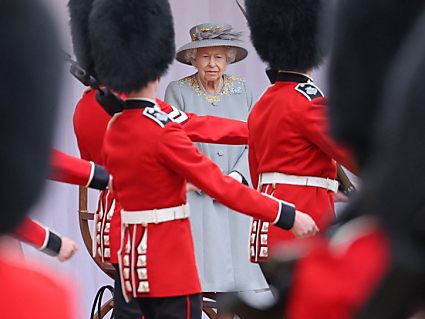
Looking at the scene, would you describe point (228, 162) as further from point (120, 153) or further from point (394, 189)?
point (394, 189)

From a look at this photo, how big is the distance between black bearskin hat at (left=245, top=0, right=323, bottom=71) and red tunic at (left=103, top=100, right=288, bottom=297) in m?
0.59

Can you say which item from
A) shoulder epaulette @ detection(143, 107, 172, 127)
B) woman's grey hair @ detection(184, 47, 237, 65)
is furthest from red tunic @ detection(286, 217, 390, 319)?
woman's grey hair @ detection(184, 47, 237, 65)

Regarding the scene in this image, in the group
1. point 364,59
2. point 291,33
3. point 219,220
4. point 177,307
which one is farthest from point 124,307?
point 364,59

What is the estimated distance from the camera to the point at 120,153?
2797mm

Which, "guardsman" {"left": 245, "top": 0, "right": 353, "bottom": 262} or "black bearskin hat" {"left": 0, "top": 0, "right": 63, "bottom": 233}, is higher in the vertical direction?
"black bearskin hat" {"left": 0, "top": 0, "right": 63, "bottom": 233}

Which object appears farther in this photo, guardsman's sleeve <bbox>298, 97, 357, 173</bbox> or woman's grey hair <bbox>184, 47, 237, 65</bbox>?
woman's grey hair <bbox>184, 47, 237, 65</bbox>

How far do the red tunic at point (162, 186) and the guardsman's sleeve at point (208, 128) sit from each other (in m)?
0.45

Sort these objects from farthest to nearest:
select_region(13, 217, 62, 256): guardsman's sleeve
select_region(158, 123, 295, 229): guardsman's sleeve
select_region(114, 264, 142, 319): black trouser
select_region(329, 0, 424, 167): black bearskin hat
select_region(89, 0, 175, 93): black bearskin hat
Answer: select_region(114, 264, 142, 319): black trouser, select_region(89, 0, 175, 93): black bearskin hat, select_region(158, 123, 295, 229): guardsman's sleeve, select_region(13, 217, 62, 256): guardsman's sleeve, select_region(329, 0, 424, 167): black bearskin hat

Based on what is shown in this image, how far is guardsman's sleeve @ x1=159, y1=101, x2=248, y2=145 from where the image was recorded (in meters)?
3.29

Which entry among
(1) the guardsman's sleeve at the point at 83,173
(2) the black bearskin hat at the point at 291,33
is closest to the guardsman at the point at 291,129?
(2) the black bearskin hat at the point at 291,33

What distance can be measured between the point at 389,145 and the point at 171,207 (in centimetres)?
194

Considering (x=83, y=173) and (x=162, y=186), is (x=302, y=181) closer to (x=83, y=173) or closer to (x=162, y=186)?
(x=162, y=186)

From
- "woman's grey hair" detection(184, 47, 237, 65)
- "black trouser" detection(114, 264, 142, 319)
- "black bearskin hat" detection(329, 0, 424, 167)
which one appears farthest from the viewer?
"woman's grey hair" detection(184, 47, 237, 65)

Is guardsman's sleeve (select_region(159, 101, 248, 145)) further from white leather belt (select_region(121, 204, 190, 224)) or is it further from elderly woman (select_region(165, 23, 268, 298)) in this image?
elderly woman (select_region(165, 23, 268, 298))
